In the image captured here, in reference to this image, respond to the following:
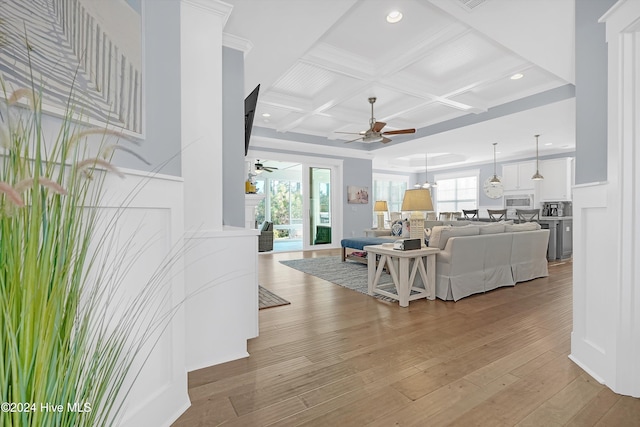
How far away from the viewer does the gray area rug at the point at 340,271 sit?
3.98 m

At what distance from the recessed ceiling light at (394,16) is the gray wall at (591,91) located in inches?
61.0

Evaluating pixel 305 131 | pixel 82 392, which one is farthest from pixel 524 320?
pixel 305 131

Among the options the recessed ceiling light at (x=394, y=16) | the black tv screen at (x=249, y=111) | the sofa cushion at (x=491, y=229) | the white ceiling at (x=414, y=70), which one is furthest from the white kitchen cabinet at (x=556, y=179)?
the black tv screen at (x=249, y=111)

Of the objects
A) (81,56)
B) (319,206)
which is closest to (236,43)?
(81,56)

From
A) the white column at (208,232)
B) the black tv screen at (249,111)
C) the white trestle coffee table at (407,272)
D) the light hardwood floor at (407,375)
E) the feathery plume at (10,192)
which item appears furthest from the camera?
the white trestle coffee table at (407,272)

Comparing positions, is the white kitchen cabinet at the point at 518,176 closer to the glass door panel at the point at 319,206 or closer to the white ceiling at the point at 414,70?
the white ceiling at the point at 414,70

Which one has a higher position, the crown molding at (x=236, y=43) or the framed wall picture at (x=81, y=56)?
the crown molding at (x=236, y=43)

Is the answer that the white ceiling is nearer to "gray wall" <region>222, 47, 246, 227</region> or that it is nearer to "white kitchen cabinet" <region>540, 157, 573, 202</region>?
"gray wall" <region>222, 47, 246, 227</region>

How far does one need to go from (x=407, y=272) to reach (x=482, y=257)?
3.79 ft

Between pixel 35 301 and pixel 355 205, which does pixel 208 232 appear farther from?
pixel 355 205

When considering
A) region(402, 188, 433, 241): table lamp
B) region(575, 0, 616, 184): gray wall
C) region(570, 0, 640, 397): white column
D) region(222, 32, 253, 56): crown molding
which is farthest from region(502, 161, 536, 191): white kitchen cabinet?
region(222, 32, 253, 56): crown molding

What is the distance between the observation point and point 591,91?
6.07 ft

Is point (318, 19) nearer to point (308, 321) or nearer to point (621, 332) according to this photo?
point (308, 321)

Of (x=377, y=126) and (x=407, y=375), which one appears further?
(x=377, y=126)
